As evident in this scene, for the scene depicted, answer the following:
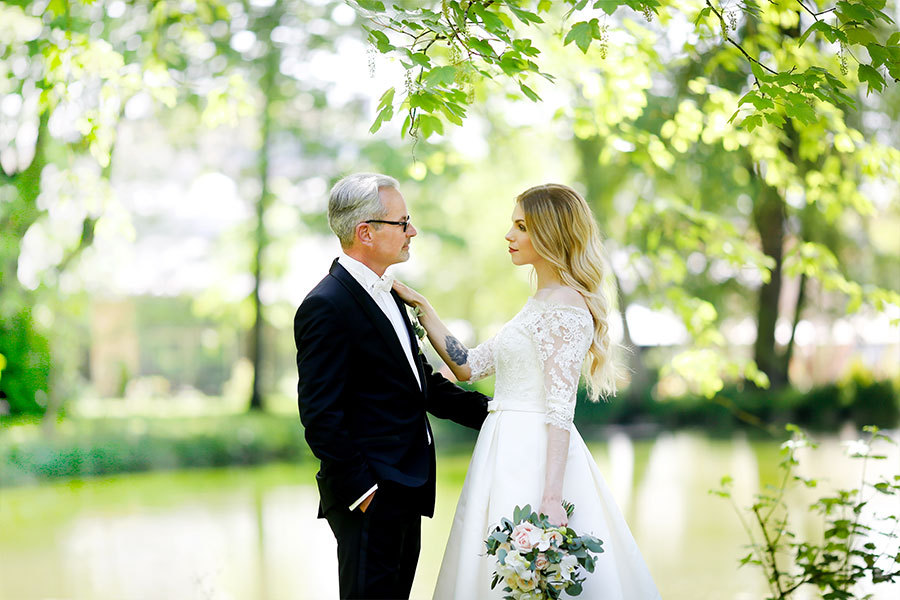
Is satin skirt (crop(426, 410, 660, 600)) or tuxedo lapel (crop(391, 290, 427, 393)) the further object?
tuxedo lapel (crop(391, 290, 427, 393))

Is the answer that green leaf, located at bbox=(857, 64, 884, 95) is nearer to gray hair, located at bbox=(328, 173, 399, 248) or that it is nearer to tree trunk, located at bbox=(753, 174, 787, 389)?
gray hair, located at bbox=(328, 173, 399, 248)

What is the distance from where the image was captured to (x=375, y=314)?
314cm

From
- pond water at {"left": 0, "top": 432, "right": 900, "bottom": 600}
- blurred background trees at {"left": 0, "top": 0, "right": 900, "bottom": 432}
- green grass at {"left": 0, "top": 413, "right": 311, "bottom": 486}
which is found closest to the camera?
blurred background trees at {"left": 0, "top": 0, "right": 900, "bottom": 432}

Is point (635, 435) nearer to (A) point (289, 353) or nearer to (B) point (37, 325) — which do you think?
(B) point (37, 325)

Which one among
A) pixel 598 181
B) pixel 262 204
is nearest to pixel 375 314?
pixel 598 181

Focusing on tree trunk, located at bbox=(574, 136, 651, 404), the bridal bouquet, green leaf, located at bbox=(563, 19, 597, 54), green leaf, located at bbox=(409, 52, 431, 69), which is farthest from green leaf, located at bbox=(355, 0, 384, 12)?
tree trunk, located at bbox=(574, 136, 651, 404)

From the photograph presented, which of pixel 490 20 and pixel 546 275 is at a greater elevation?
pixel 490 20

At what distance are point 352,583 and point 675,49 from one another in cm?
469

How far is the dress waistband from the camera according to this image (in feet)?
10.8

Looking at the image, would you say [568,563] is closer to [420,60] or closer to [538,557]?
[538,557]

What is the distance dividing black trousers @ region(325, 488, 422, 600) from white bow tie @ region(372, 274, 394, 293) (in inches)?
27.9

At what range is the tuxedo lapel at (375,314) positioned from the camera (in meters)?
3.14

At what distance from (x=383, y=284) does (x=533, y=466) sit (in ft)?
2.79

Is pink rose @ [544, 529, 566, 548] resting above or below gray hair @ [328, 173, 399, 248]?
below
